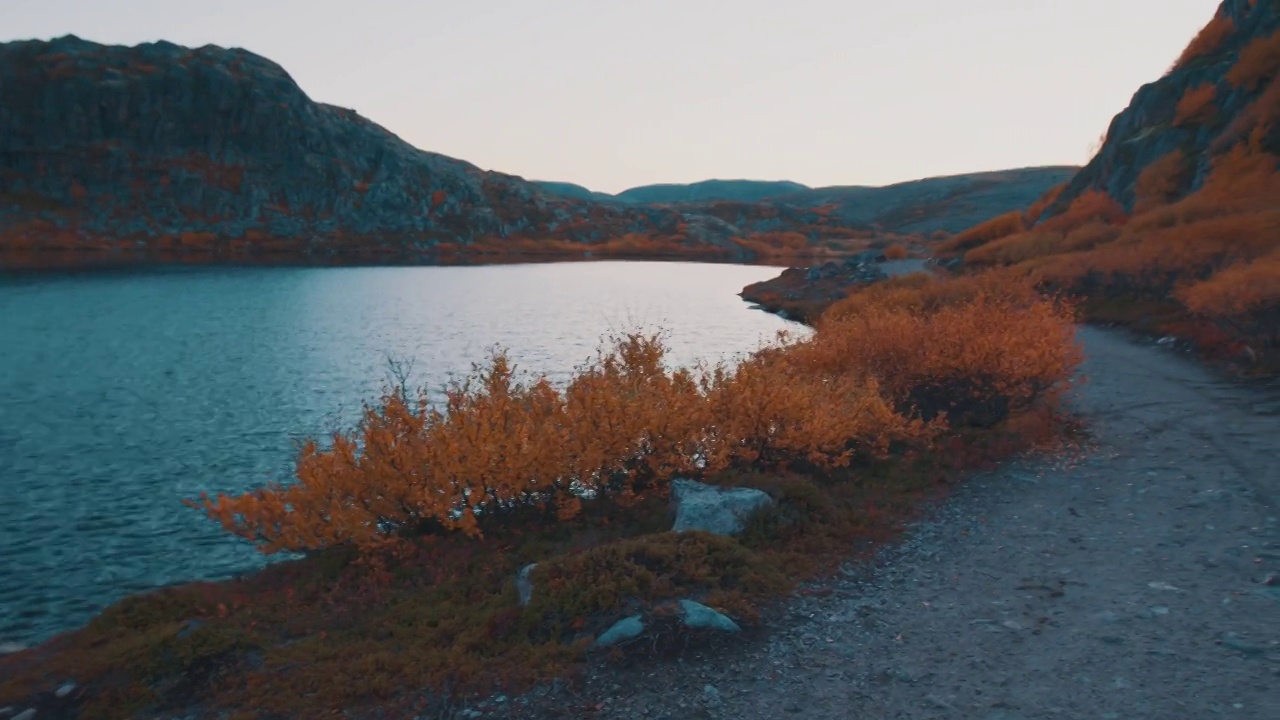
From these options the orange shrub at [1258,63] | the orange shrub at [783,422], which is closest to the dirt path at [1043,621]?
the orange shrub at [783,422]

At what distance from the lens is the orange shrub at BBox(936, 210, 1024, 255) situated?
257 ft

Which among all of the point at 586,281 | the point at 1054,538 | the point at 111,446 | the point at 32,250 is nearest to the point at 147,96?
the point at 32,250

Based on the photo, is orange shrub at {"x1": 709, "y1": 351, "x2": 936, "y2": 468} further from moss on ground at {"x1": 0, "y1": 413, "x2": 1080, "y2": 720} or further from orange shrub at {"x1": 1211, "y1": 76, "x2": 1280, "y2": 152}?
orange shrub at {"x1": 1211, "y1": 76, "x2": 1280, "y2": 152}

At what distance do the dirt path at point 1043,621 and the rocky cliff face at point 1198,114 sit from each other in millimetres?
39723

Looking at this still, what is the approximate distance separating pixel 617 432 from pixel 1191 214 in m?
37.3

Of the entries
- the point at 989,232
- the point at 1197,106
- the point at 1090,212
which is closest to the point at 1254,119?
the point at 1197,106

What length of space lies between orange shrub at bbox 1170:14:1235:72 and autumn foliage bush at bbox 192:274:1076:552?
183 ft

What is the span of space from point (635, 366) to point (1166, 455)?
9456 mm

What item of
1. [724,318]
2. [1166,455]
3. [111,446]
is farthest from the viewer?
[724,318]

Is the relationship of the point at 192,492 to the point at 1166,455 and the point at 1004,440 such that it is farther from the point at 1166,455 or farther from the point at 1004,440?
the point at 1166,455

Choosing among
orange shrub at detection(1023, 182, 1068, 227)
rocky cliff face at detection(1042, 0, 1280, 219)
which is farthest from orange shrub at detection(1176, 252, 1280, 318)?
orange shrub at detection(1023, 182, 1068, 227)

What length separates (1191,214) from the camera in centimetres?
3981

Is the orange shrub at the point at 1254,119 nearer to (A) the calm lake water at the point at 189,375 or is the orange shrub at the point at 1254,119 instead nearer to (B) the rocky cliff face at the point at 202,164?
(A) the calm lake water at the point at 189,375

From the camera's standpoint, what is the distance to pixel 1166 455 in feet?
49.2
